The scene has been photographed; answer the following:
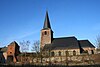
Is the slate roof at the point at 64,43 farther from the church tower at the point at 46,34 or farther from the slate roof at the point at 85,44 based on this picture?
the slate roof at the point at 85,44

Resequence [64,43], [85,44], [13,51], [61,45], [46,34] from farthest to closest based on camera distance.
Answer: [46,34]
[64,43]
[61,45]
[85,44]
[13,51]

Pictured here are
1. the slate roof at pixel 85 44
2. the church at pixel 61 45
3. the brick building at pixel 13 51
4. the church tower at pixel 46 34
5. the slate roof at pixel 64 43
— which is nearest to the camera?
the brick building at pixel 13 51

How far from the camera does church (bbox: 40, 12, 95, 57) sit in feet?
205

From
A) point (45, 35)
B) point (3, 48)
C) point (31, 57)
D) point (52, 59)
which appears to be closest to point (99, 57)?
point (52, 59)

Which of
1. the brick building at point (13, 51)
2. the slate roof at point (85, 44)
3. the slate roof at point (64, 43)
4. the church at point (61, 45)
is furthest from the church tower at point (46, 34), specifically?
the slate roof at point (85, 44)

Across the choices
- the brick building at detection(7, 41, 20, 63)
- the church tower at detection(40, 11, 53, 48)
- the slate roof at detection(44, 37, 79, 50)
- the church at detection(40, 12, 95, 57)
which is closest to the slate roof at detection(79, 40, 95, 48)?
the church at detection(40, 12, 95, 57)

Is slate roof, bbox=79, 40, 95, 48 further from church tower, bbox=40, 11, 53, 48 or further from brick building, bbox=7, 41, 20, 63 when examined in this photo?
brick building, bbox=7, 41, 20, 63

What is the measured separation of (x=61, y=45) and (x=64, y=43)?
5.00 ft

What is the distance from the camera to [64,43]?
66.0 m

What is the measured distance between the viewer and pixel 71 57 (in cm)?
4456

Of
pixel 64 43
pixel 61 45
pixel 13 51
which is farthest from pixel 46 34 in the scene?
pixel 13 51

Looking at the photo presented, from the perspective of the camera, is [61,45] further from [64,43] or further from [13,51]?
[13,51]

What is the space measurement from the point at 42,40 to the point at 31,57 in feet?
79.2

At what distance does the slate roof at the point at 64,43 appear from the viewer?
63500 mm
